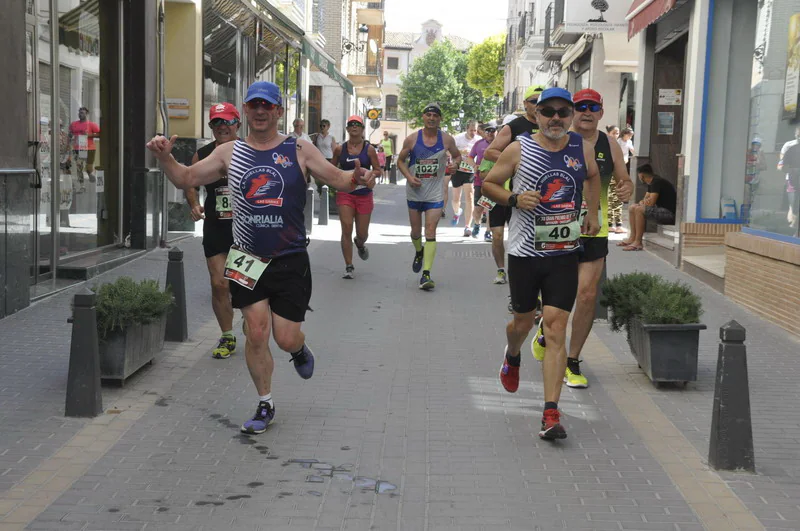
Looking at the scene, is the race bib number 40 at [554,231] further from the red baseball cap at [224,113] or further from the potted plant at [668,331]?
the red baseball cap at [224,113]

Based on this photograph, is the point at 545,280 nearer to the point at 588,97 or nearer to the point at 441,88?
the point at 588,97

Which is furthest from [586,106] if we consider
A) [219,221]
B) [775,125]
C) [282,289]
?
[775,125]

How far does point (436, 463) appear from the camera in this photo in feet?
18.9

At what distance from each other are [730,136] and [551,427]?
9541 millimetres

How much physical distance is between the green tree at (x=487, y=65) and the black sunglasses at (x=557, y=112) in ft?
261

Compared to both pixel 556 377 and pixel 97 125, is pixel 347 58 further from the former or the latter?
pixel 556 377

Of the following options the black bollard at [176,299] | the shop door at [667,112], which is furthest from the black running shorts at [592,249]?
the shop door at [667,112]

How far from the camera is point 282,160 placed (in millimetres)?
6270

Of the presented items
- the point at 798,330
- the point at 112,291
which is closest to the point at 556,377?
the point at 112,291

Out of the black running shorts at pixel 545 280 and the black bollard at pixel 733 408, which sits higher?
the black running shorts at pixel 545 280

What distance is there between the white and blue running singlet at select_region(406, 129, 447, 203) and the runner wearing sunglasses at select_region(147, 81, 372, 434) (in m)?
6.18

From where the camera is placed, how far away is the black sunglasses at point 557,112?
20.6ft

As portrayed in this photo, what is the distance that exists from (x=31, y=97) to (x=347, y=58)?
49077mm

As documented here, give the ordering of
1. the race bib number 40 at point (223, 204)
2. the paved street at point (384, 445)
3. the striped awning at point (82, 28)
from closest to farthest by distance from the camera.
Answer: the paved street at point (384, 445) → the race bib number 40 at point (223, 204) → the striped awning at point (82, 28)
